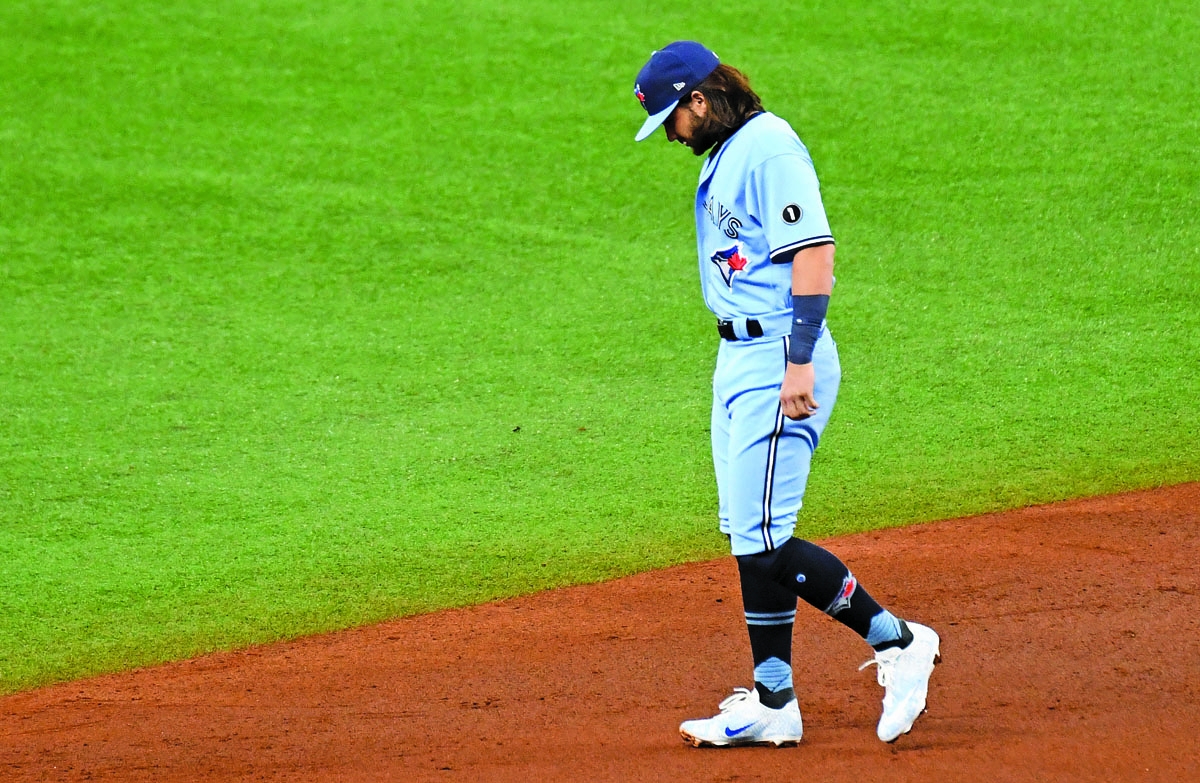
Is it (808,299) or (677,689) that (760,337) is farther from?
(677,689)

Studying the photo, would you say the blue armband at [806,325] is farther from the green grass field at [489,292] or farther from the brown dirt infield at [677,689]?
the green grass field at [489,292]

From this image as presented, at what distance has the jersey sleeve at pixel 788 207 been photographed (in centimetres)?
303

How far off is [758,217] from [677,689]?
1410 mm

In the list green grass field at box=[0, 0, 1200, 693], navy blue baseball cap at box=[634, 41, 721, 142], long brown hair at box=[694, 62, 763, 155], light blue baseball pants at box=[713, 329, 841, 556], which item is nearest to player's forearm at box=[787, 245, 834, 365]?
light blue baseball pants at box=[713, 329, 841, 556]

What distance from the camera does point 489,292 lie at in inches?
299

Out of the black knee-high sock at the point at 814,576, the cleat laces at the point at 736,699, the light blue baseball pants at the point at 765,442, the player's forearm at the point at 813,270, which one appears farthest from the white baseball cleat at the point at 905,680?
the player's forearm at the point at 813,270

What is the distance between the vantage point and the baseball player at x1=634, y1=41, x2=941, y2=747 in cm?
305

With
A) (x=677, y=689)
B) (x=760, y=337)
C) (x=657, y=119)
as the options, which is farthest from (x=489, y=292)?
(x=760, y=337)

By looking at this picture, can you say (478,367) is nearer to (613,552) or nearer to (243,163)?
(613,552)

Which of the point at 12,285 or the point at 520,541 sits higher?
the point at 12,285

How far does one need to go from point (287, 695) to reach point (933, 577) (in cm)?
213

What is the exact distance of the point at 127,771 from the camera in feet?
11.0

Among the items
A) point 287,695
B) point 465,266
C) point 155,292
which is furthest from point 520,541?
point 155,292

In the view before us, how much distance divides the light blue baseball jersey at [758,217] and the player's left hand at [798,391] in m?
0.15
